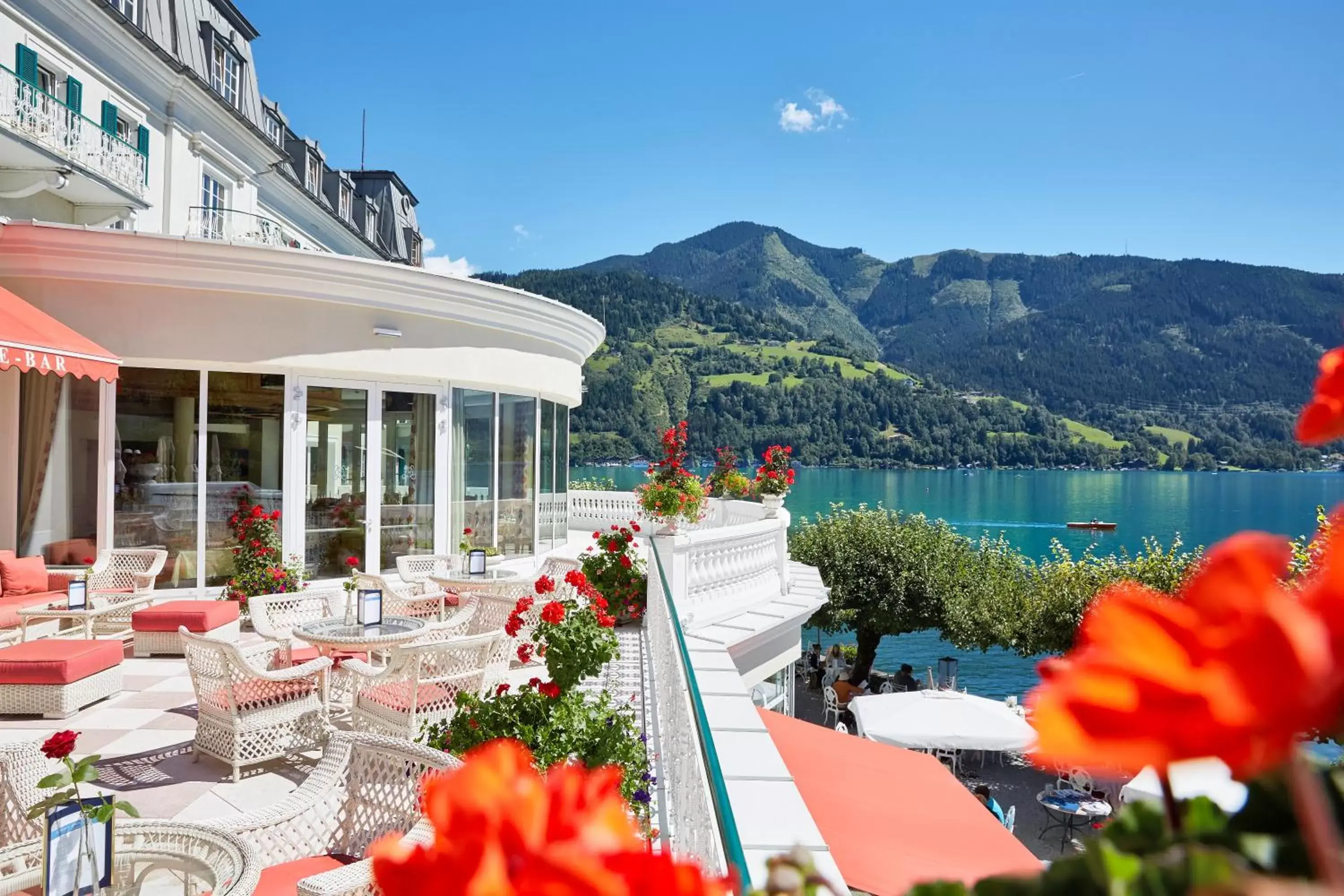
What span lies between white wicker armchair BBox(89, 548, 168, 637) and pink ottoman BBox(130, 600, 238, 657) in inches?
10.3

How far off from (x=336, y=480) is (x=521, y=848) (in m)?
11.8

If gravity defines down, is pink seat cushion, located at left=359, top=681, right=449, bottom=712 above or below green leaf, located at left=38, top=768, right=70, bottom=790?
below

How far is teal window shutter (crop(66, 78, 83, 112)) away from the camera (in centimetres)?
1291

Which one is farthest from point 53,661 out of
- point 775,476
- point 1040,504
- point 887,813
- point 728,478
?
point 1040,504

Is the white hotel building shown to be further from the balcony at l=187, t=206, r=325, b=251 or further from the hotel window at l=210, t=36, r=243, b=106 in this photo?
the hotel window at l=210, t=36, r=243, b=106

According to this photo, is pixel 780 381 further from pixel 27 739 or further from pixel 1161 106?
pixel 27 739

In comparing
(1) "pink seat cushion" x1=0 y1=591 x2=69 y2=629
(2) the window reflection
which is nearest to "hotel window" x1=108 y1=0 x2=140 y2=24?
(2) the window reflection

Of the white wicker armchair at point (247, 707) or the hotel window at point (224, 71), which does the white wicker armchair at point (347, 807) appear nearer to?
the white wicker armchair at point (247, 707)

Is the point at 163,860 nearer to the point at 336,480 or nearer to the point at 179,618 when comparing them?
the point at 179,618

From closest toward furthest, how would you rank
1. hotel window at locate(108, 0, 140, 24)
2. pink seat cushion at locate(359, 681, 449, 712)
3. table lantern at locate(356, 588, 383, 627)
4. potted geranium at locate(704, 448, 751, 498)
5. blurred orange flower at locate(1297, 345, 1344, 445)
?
blurred orange flower at locate(1297, 345, 1344, 445) < pink seat cushion at locate(359, 681, 449, 712) < table lantern at locate(356, 588, 383, 627) < hotel window at locate(108, 0, 140, 24) < potted geranium at locate(704, 448, 751, 498)

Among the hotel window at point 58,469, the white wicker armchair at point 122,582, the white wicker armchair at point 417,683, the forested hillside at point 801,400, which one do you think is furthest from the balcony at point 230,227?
the forested hillside at point 801,400

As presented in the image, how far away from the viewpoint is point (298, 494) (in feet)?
35.7

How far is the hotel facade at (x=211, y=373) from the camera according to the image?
33.0 feet

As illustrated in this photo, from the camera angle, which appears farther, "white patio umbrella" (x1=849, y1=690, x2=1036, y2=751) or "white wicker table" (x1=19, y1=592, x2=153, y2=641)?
"white patio umbrella" (x1=849, y1=690, x2=1036, y2=751)
